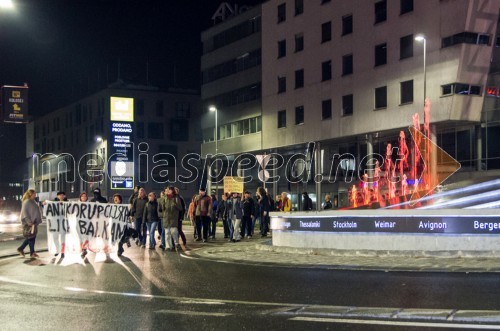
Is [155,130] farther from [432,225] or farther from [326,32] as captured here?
[432,225]

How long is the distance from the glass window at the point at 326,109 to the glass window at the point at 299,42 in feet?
18.4

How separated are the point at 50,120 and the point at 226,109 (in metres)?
58.6

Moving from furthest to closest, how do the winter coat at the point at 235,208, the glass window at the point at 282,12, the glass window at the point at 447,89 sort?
the glass window at the point at 282,12
the glass window at the point at 447,89
the winter coat at the point at 235,208

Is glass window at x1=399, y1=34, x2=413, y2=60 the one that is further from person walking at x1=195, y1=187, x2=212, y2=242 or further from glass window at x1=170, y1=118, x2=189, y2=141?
glass window at x1=170, y1=118, x2=189, y2=141

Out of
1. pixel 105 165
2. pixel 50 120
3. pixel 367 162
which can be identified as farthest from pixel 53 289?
pixel 50 120

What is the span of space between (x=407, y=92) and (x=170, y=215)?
2782 cm

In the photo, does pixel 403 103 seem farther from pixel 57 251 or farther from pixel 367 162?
pixel 57 251

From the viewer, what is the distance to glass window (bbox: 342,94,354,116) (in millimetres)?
47594

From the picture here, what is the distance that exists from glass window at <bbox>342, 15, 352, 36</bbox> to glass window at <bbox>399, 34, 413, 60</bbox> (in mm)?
5461

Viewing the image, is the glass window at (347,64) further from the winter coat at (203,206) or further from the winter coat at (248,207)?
the winter coat at (203,206)

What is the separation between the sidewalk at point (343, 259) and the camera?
1369 cm

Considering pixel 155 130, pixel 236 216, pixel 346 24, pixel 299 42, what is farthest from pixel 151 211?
pixel 155 130

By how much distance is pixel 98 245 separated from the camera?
17.8 metres

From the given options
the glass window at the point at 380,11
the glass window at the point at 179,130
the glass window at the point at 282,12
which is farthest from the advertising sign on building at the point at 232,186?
the glass window at the point at 179,130
